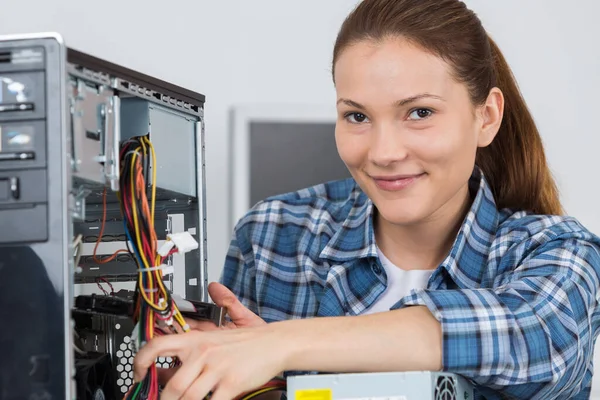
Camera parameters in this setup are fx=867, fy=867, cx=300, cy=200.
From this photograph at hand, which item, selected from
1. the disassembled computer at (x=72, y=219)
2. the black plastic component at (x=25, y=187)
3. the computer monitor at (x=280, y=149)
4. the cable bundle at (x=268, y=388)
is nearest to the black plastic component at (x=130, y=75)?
the disassembled computer at (x=72, y=219)

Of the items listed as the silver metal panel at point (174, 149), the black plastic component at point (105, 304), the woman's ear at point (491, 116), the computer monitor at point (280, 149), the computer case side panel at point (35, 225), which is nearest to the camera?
the computer case side panel at point (35, 225)

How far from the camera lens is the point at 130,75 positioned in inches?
34.2

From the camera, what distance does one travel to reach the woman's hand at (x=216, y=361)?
782mm

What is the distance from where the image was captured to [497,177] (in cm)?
135

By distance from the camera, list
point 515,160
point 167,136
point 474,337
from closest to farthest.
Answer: point 474,337 < point 167,136 < point 515,160

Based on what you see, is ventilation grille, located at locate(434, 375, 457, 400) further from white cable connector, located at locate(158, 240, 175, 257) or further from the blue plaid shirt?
white cable connector, located at locate(158, 240, 175, 257)

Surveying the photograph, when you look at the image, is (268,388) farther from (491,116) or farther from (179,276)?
(491,116)

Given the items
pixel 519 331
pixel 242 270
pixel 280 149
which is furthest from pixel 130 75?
pixel 280 149

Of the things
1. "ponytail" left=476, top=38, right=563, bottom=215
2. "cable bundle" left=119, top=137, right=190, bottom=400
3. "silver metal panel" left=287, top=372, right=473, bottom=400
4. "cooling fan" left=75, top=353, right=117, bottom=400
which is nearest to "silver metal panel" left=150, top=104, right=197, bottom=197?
"cable bundle" left=119, top=137, right=190, bottom=400

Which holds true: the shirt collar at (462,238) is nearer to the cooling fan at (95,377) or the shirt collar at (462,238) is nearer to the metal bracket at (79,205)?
the cooling fan at (95,377)

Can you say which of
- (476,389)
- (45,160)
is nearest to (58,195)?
(45,160)

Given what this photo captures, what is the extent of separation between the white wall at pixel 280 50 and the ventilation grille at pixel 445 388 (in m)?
1.14

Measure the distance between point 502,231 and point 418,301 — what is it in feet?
1.06

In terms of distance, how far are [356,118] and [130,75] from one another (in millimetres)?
330
